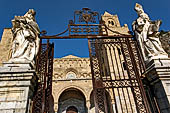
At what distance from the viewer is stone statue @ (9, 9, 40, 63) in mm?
4140

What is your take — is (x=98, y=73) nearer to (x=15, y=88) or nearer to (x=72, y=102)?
(x=15, y=88)

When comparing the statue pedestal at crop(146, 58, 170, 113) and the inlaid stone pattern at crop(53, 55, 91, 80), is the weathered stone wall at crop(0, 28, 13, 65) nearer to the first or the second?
the inlaid stone pattern at crop(53, 55, 91, 80)

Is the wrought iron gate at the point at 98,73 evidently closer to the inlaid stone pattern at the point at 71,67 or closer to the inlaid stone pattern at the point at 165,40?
the inlaid stone pattern at the point at 165,40

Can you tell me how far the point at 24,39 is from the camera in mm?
4410

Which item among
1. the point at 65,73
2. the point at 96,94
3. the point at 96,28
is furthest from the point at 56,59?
the point at 96,94

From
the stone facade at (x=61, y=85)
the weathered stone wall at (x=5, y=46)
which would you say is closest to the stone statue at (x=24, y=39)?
the stone facade at (x=61, y=85)

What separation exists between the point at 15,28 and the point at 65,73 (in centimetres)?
1582

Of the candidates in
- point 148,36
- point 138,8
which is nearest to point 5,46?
point 138,8

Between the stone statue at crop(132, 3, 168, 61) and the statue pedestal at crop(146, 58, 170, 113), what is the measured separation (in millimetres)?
341

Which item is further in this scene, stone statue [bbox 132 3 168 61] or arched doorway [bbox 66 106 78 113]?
arched doorway [bbox 66 106 78 113]

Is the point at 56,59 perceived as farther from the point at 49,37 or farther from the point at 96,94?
the point at 96,94

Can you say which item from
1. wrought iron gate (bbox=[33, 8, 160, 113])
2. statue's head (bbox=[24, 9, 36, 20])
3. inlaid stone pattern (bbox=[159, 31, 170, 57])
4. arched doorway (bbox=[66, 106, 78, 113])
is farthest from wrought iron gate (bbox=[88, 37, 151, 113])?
arched doorway (bbox=[66, 106, 78, 113])

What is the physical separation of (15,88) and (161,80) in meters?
4.06

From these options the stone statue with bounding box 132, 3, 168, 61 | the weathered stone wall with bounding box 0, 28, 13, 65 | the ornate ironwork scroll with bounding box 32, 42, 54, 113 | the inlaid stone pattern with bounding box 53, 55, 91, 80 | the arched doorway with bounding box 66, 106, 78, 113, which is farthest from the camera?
the inlaid stone pattern with bounding box 53, 55, 91, 80
